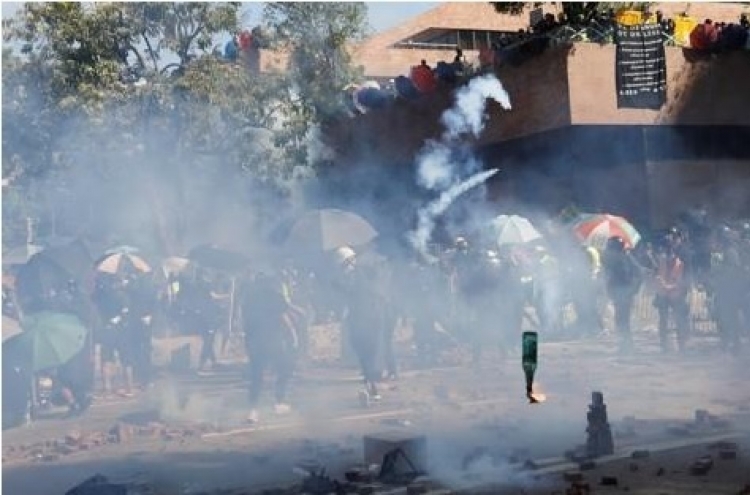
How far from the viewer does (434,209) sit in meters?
20.7

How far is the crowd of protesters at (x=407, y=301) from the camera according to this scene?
11.9m

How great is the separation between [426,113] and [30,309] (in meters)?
14.8

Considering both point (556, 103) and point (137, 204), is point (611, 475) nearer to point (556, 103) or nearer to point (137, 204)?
point (556, 103)

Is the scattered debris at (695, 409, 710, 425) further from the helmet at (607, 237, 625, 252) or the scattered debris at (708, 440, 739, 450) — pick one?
the helmet at (607, 237, 625, 252)

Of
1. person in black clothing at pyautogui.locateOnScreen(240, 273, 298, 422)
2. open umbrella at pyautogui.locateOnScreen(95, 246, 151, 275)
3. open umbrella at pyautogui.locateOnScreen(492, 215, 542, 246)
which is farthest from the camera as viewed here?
open umbrella at pyautogui.locateOnScreen(492, 215, 542, 246)

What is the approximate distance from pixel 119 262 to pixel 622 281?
24.1 ft

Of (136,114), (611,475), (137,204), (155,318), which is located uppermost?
(136,114)

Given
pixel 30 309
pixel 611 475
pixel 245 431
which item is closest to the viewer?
pixel 611 475

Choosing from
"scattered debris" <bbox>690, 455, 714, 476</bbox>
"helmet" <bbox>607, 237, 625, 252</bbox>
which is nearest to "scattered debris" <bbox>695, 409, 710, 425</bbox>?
"scattered debris" <bbox>690, 455, 714, 476</bbox>

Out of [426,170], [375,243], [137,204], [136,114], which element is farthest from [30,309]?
[426,170]

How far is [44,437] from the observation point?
10719 mm

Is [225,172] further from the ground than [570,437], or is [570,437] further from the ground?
[225,172]

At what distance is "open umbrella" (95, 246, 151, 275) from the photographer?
1548 cm

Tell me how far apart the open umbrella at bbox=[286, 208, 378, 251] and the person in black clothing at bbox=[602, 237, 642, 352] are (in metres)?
3.41
